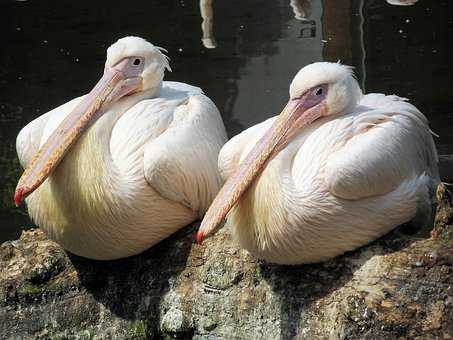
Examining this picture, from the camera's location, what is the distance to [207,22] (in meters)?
10.3

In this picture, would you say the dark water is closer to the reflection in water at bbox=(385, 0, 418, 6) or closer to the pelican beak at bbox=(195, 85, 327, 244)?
the reflection in water at bbox=(385, 0, 418, 6)

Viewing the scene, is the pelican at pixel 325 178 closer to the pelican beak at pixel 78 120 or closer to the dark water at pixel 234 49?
the pelican beak at pixel 78 120

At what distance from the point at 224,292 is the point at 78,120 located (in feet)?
3.60

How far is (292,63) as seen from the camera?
30.6ft

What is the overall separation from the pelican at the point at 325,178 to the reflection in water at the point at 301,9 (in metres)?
5.43

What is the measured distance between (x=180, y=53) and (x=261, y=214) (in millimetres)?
5334

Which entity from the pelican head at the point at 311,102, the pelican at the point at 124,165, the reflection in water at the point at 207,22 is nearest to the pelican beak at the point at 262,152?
the pelican head at the point at 311,102

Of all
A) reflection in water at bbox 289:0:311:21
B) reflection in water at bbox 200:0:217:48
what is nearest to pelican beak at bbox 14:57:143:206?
reflection in water at bbox 200:0:217:48

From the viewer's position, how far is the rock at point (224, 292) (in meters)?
4.46

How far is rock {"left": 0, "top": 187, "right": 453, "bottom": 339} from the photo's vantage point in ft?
14.6

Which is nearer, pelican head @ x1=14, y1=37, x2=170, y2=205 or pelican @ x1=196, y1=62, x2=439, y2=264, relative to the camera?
pelican @ x1=196, y1=62, x2=439, y2=264

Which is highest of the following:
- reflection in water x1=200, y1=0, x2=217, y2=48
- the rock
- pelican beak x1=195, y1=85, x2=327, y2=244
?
pelican beak x1=195, y1=85, x2=327, y2=244

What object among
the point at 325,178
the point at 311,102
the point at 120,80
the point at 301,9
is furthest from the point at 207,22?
the point at 325,178

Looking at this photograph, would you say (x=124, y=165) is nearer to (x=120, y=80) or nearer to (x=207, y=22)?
(x=120, y=80)
